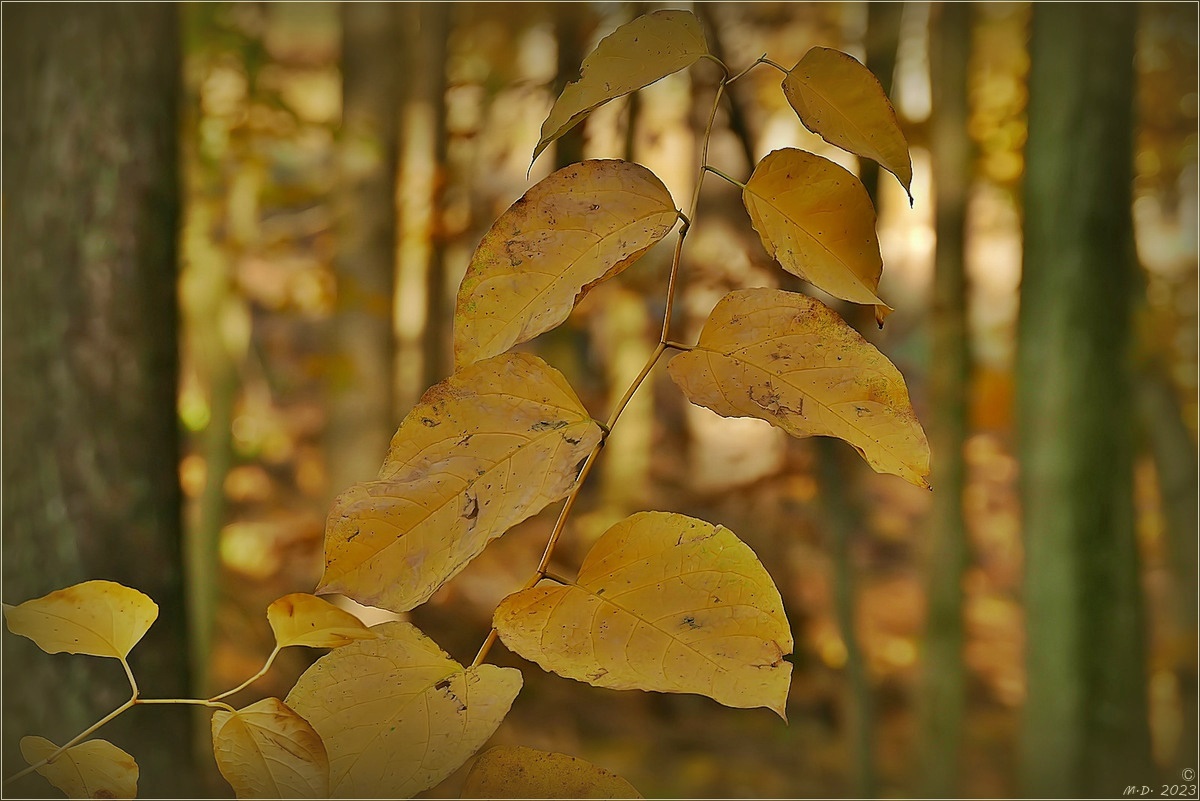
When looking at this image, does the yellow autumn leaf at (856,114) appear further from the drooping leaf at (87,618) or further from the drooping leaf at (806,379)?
the drooping leaf at (87,618)

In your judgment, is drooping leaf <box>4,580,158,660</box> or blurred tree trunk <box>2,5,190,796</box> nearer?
drooping leaf <box>4,580,158,660</box>

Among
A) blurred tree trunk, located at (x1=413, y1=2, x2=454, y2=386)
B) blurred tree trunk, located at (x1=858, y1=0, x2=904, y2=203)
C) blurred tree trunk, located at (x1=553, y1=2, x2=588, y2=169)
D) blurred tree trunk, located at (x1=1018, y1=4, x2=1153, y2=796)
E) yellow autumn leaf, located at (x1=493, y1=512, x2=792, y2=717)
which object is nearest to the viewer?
yellow autumn leaf, located at (x1=493, y1=512, x2=792, y2=717)

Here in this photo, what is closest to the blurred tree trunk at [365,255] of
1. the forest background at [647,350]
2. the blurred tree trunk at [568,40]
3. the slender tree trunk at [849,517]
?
the forest background at [647,350]

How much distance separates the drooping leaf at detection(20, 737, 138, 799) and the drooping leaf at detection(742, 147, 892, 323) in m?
0.18

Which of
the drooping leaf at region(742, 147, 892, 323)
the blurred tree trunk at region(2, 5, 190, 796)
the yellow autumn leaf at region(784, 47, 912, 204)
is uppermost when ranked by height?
the yellow autumn leaf at region(784, 47, 912, 204)

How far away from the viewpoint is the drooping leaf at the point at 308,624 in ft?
0.65

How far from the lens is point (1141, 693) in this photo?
1.39 meters

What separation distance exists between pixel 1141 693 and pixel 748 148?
3.58ft

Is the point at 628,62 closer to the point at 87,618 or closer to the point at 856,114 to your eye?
the point at 856,114

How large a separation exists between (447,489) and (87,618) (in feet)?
→ 0.37

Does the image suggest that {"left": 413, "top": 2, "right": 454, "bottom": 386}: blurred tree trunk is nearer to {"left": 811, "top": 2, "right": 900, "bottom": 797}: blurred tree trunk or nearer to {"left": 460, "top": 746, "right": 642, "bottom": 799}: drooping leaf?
{"left": 811, "top": 2, "right": 900, "bottom": 797}: blurred tree trunk

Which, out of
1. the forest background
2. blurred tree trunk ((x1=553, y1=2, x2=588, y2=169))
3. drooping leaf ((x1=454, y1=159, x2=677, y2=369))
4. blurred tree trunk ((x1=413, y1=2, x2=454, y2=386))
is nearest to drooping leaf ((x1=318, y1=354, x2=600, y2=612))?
drooping leaf ((x1=454, y1=159, x2=677, y2=369))

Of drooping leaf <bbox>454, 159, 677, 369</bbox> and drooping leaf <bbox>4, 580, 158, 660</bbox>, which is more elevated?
drooping leaf <bbox>454, 159, 677, 369</bbox>

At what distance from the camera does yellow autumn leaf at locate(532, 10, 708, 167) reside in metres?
0.18
